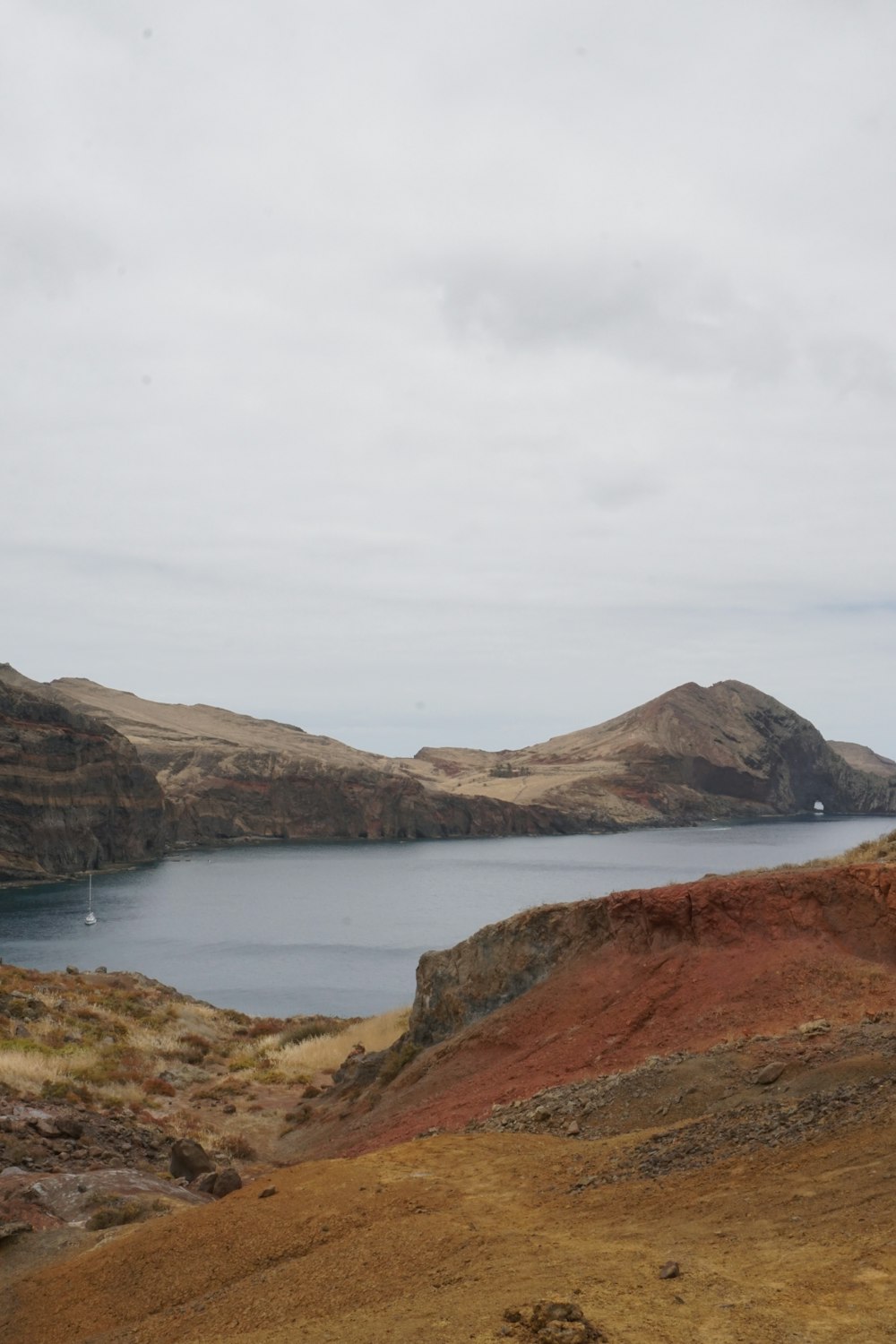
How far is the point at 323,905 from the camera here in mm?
100750

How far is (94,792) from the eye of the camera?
13650 cm

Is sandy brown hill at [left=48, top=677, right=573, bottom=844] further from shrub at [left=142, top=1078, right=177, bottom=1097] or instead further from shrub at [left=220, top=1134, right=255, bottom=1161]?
shrub at [left=220, top=1134, right=255, bottom=1161]

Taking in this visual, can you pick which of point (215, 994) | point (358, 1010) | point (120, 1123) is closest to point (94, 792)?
point (215, 994)

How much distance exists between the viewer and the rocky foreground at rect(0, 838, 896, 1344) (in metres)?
7.60

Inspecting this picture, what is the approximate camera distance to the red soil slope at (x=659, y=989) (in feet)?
57.5

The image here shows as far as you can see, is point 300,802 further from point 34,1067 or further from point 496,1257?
point 496,1257

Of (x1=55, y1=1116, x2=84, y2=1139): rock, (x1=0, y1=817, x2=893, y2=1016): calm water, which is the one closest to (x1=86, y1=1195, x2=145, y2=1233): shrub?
(x1=55, y1=1116, x2=84, y2=1139): rock

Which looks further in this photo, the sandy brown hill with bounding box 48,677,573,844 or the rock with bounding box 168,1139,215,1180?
the sandy brown hill with bounding box 48,677,573,844

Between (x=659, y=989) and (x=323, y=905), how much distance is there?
84586 millimetres

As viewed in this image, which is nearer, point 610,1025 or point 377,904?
point 610,1025

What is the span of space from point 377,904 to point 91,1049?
7143 centimetres

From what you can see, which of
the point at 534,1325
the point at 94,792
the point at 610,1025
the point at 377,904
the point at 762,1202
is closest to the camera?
the point at 534,1325

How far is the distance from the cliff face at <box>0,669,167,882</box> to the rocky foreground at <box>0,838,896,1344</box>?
106 m

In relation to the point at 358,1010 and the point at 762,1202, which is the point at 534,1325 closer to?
the point at 762,1202
